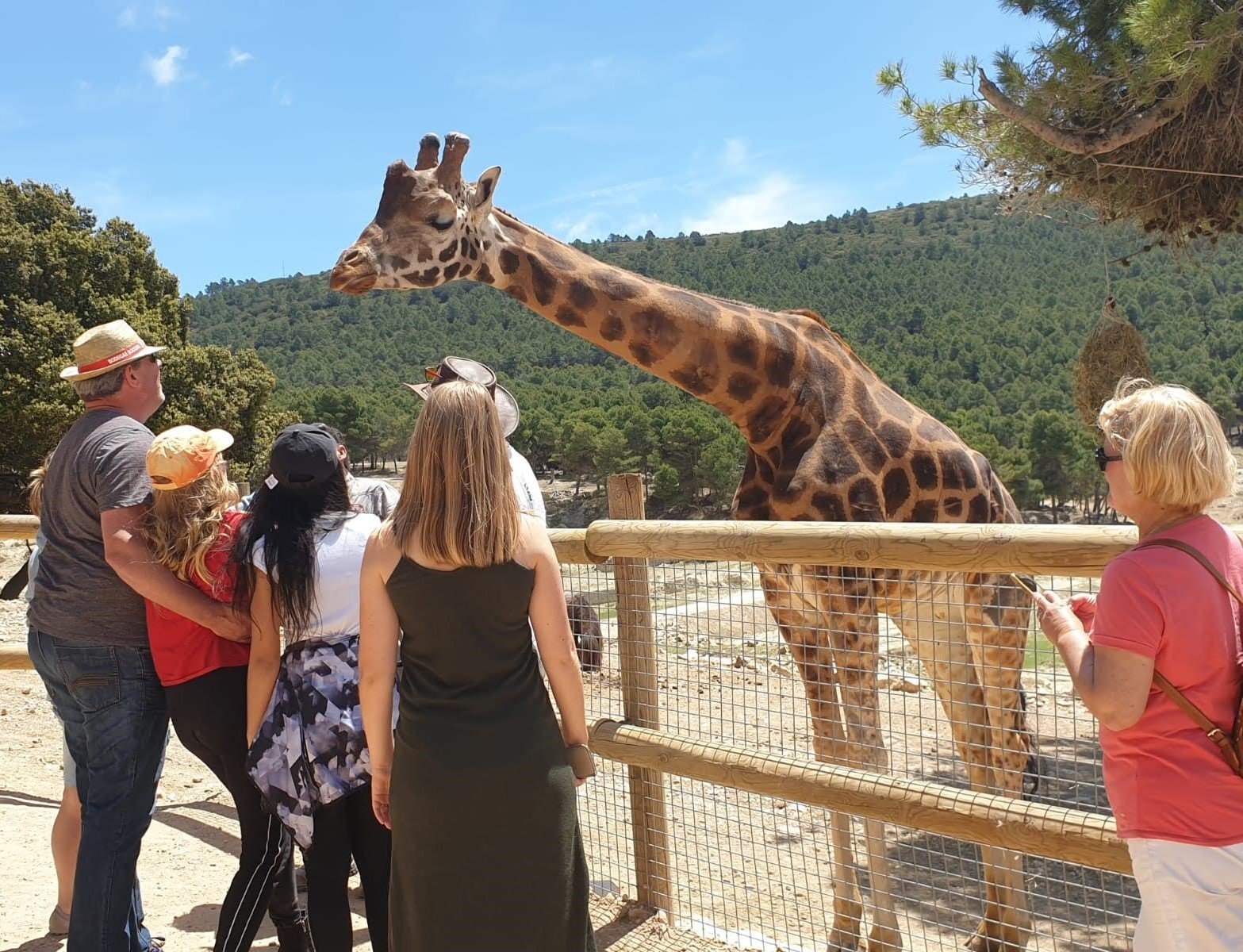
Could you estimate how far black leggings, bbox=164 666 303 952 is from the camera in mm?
3053

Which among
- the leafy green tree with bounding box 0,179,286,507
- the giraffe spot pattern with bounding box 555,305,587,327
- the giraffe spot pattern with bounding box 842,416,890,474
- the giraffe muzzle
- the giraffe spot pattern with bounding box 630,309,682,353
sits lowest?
the giraffe spot pattern with bounding box 842,416,890,474

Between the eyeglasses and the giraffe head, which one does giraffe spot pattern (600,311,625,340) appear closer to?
the giraffe head

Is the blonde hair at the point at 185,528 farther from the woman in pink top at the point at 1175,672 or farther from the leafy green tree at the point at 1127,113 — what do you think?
the leafy green tree at the point at 1127,113

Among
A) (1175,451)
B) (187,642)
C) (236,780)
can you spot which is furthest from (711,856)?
(1175,451)

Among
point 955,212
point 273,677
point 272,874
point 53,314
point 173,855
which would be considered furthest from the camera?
point 955,212

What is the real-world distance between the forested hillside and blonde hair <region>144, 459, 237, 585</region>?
244 inches

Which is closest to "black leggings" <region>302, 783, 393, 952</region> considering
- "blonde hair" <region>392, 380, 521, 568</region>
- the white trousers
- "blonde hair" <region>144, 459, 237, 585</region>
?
"blonde hair" <region>144, 459, 237, 585</region>

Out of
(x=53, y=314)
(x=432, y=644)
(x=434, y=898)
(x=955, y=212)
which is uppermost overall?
(x=955, y=212)

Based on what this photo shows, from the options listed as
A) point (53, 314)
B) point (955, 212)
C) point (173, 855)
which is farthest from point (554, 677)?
point (955, 212)

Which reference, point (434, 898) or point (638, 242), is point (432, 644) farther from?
point (638, 242)

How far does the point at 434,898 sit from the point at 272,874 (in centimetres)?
103

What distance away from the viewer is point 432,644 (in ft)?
7.64

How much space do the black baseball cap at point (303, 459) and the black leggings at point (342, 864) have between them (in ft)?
2.91

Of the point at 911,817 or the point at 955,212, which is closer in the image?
the point at 911,817
